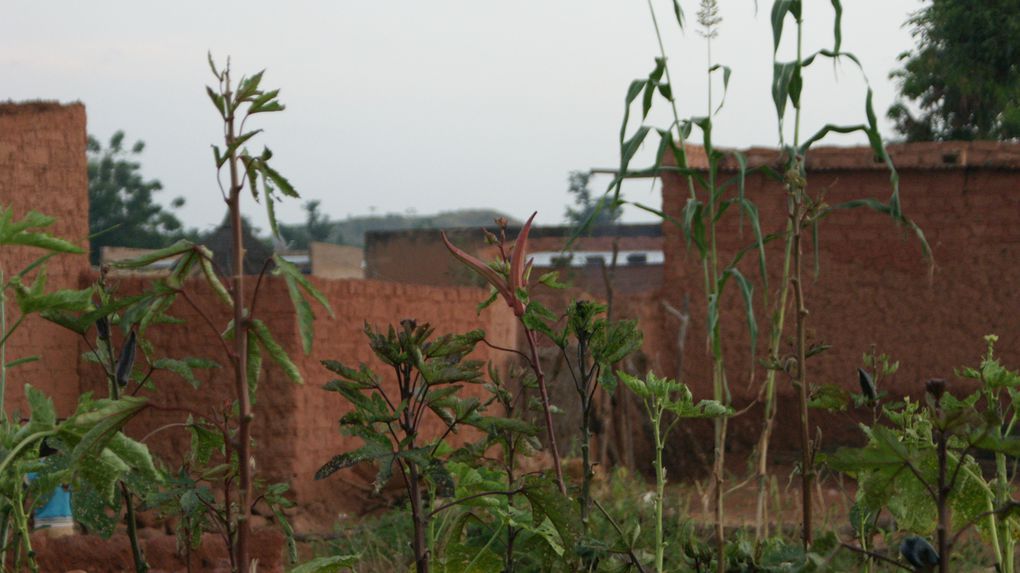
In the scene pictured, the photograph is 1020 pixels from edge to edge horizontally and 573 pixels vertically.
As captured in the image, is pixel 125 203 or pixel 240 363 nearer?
pixel 240 363

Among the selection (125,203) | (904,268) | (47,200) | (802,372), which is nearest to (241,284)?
(802,372)

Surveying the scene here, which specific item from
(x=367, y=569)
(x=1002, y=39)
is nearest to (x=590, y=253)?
(x=1002, y=39)

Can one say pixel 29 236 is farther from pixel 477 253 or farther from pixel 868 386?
pixel 477 253

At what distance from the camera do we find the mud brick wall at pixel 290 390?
22.5 feet

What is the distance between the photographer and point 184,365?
5.17 ft

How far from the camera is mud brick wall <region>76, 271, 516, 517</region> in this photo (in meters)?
6.86

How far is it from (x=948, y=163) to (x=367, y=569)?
5.92 meters

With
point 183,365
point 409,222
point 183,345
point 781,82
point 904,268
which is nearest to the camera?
point 183,365

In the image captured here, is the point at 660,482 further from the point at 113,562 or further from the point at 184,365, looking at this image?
the point at 113,562

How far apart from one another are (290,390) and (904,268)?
4.62 meters

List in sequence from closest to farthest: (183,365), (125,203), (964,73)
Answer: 1. (183,365)
2. (964,73)
3. (125,203)

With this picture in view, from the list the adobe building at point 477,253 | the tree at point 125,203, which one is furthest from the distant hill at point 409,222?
the adobe building at point 477,253

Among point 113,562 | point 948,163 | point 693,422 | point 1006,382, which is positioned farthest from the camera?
point 693,422

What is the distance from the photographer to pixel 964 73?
1365cm
